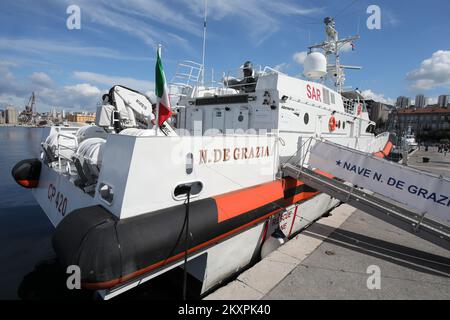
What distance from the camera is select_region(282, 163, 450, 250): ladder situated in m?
4.16

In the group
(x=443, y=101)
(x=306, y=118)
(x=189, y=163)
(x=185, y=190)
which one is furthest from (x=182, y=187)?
(x=443, y=101)

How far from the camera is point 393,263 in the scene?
4141 millimetres

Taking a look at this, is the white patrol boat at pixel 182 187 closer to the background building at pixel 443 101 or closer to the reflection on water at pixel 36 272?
the reflection on water at pixel 36 272

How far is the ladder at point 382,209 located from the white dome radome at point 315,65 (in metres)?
4.17

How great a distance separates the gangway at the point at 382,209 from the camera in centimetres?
417

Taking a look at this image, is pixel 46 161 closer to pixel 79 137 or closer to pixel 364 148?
pixel 79 137

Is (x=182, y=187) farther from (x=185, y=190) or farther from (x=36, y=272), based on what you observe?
(x=36, y=272)

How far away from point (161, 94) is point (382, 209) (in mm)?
4230

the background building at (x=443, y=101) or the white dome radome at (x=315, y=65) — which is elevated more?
the background building at (x=443, y=101)

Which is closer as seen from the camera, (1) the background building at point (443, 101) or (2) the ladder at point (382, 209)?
(2) the ladder at point (382, 209)

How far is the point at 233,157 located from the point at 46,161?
13.7 ft

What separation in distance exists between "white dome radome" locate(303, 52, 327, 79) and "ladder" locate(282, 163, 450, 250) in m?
4.17

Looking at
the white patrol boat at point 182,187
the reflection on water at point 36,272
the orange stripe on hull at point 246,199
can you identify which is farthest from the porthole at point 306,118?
the reflection on water at point 36,272
